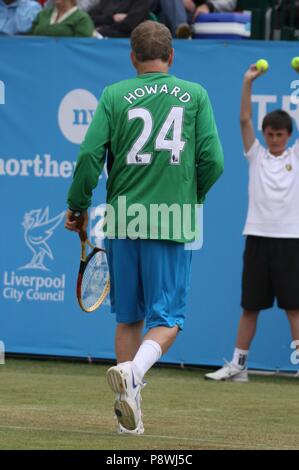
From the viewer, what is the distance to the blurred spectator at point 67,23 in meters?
11.2

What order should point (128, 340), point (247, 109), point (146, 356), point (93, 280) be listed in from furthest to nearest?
1. point (247, 109)
2. point (93, 280)
3. point (128, 340)
4. point (146, 356)

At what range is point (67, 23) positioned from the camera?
11.2 m

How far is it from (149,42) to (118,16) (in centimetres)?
487

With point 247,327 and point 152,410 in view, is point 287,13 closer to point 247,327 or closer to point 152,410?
point 247,327

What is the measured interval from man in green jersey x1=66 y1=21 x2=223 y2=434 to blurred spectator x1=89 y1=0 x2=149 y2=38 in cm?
456

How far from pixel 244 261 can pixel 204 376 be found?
39.3 inches

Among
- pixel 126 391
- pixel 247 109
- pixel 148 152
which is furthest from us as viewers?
pixel 247 109

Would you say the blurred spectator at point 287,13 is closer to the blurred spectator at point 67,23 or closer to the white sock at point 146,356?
the blurred spectator at point 67,23

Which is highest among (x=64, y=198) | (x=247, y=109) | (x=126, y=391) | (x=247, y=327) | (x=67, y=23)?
(x=67, y=23)

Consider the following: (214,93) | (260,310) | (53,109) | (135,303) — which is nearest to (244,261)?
(260,310)

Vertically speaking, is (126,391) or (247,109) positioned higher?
(247,109)

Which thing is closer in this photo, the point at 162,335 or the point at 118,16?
the point at 162,335

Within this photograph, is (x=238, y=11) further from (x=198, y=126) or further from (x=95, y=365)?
(x=198, y=126)

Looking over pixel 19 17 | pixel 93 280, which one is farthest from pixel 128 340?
pixel 19 17
